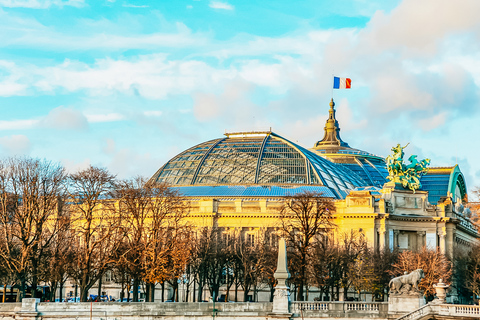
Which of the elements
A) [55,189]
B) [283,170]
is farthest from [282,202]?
[55,189]

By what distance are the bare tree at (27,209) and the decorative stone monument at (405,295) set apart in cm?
2736

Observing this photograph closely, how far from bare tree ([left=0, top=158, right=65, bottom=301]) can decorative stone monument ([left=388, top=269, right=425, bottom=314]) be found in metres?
27.4

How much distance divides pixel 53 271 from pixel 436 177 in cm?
10271

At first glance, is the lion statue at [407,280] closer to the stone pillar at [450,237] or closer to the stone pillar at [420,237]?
the stone pillar at [420,237]

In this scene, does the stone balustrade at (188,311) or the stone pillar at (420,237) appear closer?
the stone balustrade at (188,311)

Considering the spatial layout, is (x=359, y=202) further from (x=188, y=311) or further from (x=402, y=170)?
(x=188, y=311)

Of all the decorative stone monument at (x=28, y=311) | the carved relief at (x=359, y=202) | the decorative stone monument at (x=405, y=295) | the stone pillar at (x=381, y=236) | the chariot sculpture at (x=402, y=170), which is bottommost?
the decorative stone monument at (x=28, y=311)

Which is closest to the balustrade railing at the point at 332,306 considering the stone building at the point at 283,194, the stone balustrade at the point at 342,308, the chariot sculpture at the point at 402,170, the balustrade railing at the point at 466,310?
the stone balustrade at the point at 342,308

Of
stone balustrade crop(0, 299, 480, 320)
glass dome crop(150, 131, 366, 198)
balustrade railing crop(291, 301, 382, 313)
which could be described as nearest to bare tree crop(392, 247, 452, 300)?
glass dome crop(150, 131, 366, 198)

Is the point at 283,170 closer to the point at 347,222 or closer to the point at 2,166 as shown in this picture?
the point at 347,222

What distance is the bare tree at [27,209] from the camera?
66.8m

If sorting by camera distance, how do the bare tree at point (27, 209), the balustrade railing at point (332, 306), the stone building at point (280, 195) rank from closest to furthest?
the balustrade railing at point (332, 306) → the bare tree at point (27, 209) → the stone building at point (280, 195)

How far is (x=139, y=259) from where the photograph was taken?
72062mm

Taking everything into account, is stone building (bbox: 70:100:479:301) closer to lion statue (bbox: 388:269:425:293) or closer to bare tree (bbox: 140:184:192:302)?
bare tree (bbox: 140:184:192:302)
